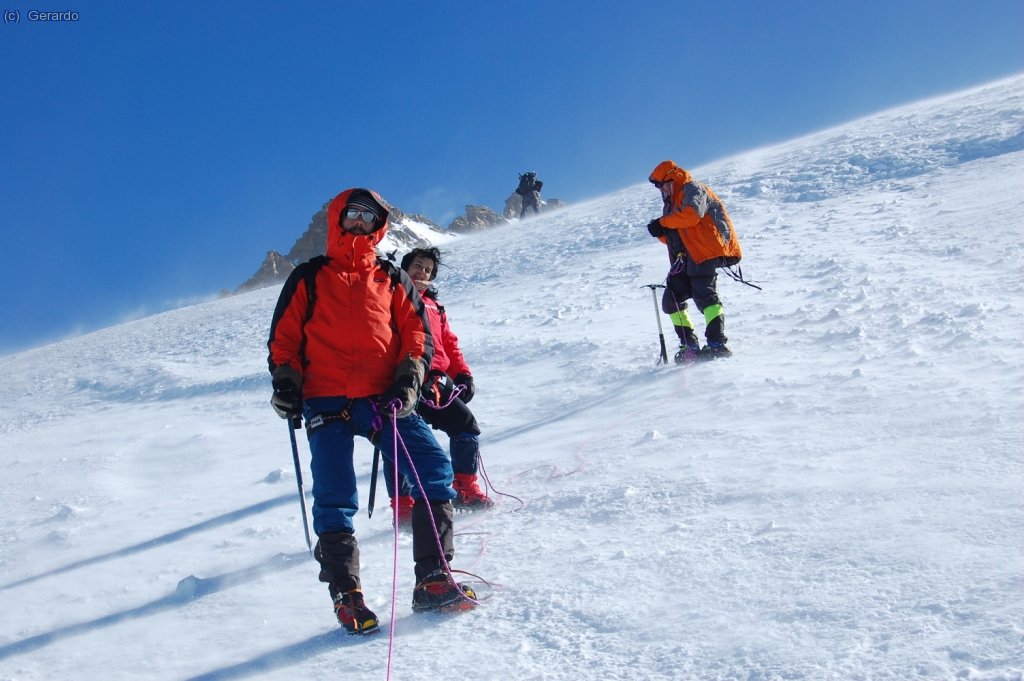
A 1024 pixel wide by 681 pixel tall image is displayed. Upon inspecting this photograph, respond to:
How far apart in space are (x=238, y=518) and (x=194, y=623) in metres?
1.59

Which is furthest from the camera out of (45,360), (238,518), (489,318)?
(45,360)

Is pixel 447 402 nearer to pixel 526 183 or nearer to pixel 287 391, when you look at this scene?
pixel 287 391

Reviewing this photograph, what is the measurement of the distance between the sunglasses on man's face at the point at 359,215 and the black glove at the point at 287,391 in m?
0.76

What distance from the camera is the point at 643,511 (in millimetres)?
3801

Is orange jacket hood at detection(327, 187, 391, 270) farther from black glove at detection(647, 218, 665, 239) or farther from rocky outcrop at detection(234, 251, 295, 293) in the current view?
rocky outcrop at detection(234, 251, 295, 293)

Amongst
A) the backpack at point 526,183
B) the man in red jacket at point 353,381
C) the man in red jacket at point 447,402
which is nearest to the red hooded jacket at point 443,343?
the man in red jacket at point 447,402

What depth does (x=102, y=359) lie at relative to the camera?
14875 millimetres

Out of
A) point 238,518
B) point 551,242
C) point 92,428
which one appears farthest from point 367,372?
point 551,242

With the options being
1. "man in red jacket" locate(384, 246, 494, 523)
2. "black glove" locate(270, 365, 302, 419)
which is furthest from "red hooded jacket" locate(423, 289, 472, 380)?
"black glove" locate(270, 365, 302, 419)

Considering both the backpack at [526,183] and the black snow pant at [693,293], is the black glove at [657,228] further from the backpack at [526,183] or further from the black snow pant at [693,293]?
the backpack at [526,183]

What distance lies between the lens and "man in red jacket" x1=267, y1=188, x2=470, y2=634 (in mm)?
3254

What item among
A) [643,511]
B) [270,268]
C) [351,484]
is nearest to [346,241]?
[351,484]

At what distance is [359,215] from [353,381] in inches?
30.9

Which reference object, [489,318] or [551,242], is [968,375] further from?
[551,242]
